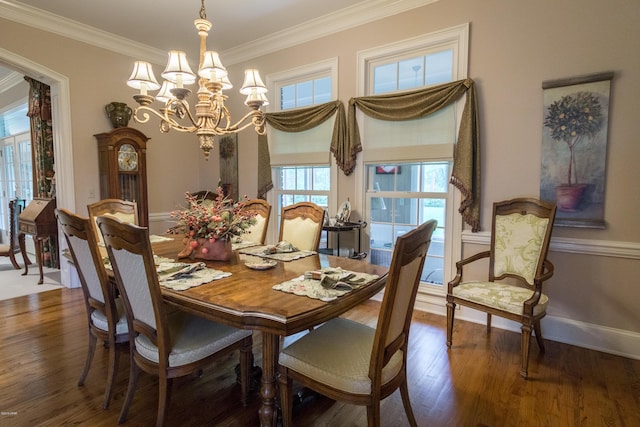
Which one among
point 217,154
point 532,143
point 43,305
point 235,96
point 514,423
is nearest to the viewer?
point 514,423

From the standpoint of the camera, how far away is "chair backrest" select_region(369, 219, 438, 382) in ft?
4.19

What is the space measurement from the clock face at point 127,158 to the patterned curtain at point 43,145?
1.19m

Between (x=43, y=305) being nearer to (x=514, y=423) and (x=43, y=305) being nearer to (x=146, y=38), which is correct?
(x=146, y=38)

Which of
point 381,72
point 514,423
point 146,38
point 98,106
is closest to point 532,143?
point 381,72

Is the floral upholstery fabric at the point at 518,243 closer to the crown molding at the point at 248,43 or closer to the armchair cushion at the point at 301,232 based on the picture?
the armchair cushion at the point at 301,232

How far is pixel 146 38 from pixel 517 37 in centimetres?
403

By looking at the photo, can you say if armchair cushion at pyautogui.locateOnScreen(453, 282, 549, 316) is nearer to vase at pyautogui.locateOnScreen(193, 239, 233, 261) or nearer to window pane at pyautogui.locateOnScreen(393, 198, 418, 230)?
window pane at pyautogui.locateOnScreen(393, 198, 418, 230)

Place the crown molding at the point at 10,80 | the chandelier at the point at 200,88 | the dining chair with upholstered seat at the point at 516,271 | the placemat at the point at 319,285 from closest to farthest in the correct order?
1. the placemat at the point at 319,285
2. the chandelier at the point at 200,88
3. the dining chair with upholstered seat at the point at 516,271
4. the crown molding at the point at 10,80

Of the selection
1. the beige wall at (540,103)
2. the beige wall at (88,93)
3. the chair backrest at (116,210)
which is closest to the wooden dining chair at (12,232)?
the beige wall at (88,93)

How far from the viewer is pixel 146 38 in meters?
4.13

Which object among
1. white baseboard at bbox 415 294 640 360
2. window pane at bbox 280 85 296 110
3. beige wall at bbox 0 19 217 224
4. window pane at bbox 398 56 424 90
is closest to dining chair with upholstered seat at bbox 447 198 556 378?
white baseboard at bbox 415 294 640 360

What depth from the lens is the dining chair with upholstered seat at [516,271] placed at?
7.44 ft

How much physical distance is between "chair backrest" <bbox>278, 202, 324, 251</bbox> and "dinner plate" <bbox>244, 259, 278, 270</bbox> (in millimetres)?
597

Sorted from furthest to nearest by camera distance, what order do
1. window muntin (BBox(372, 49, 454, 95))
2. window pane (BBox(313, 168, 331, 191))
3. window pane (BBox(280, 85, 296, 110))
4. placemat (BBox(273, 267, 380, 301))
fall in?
window pane (BBox(280, 85, 296, 110)), window pane (BBox(313, 168, 331, 191)), window muntin (BBox(372, 49, 454, 95)), placemat (BBox(273, 267, 380, 301))
